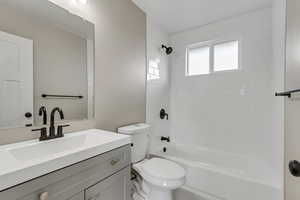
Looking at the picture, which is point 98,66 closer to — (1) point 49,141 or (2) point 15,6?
(2) point 15,6

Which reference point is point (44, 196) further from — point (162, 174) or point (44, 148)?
point (162, 174)

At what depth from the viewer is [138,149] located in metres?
1.76

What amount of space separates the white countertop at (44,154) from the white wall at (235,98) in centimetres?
177

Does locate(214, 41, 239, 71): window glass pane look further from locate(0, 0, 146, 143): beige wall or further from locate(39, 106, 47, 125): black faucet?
locate(39, 106, 47, 125): black faucet

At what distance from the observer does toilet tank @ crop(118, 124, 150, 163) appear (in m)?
1.69

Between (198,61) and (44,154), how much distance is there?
2585 millimetres

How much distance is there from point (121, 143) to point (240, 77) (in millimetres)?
2058

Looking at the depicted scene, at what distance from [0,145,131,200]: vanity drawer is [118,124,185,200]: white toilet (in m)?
0.42

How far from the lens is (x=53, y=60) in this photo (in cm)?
126

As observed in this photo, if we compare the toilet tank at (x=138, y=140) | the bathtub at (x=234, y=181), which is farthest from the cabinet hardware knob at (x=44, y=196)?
the bathtub at (x=234, y=181)

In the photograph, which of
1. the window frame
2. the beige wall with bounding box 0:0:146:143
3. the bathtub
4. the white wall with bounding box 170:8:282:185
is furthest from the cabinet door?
the window frame

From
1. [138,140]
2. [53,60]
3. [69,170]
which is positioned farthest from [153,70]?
[69,170]

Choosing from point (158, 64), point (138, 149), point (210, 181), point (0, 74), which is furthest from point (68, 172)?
point (158, 64)

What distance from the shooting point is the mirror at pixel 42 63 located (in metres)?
1.03
